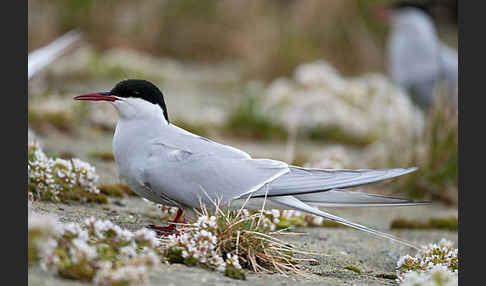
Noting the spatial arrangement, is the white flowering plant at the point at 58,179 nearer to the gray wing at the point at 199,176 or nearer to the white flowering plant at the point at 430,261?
the gray wing at the point at 199,176

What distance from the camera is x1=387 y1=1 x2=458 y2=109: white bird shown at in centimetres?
519

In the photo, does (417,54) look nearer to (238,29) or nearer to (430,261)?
(238,29)

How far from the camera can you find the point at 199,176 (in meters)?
2.11

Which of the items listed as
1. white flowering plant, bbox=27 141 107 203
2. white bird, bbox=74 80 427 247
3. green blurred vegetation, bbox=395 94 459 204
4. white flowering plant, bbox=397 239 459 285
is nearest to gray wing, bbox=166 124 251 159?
white bird, bbox=74 80 427 247

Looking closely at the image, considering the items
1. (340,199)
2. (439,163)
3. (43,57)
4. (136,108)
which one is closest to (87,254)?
(136,108)

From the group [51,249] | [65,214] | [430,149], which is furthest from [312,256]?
[430,149]

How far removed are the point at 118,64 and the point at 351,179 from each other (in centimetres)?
466

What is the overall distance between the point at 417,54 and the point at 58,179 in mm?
4009

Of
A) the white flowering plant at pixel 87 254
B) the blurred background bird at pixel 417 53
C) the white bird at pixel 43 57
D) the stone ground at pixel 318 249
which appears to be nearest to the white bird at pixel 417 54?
the blurred background bird at pixel 417 53

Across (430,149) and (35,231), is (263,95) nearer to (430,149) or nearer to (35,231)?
(430,149)

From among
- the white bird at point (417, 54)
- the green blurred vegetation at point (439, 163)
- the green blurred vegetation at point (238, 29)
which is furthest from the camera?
the green blurred vegetation at point (238, 29)

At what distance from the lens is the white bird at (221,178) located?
2.08 meters

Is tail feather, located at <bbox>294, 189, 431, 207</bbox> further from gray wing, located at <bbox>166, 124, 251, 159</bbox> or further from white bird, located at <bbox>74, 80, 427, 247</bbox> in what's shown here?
gray wing, located at <bbox>166, 124, 251, 159</bbox>

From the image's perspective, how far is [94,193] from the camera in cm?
262
